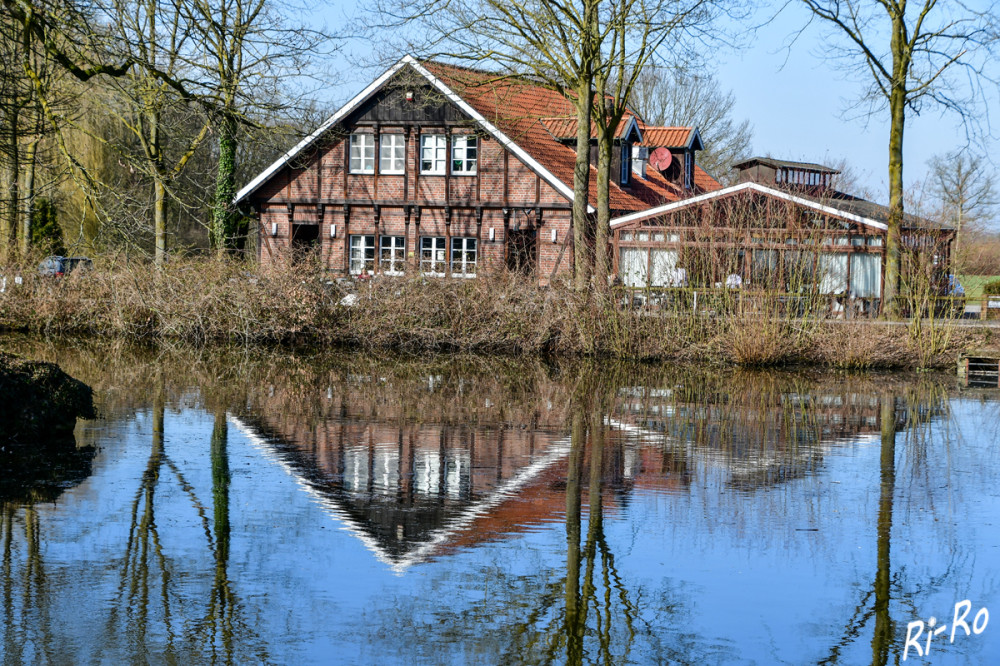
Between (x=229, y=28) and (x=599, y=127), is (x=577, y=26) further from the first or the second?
(x=229, y=28)

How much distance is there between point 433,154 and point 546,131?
438 centimetres

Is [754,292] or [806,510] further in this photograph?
[754,292]

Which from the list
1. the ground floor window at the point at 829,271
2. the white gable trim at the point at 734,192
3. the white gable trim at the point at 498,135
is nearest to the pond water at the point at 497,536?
the ground floor window at the point at 829,271

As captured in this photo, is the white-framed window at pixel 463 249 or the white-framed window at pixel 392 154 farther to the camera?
the white-framed window at pixel 463 249

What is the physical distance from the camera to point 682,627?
6.07 meters

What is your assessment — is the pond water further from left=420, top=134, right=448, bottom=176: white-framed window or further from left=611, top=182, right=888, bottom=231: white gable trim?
left=420, top=134, right=448, bottom=176: white-framed window

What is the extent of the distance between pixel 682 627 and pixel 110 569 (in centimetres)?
337

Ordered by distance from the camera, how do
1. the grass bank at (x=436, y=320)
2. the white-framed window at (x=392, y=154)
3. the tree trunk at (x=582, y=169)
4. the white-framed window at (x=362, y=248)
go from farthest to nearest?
1. the white-framed window at (x=362, y=248)
2. the white-framed window at (x=392, y=154)
3. the tree trunk at (x=582, y=169)
4. the grass bank at (x=436, y=320)

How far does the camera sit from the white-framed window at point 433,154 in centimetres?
3684

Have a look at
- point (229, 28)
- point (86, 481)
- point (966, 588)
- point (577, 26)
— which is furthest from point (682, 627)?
point (577, 26)

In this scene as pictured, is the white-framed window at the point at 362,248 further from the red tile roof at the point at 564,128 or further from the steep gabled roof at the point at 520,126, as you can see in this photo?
the red tile roof at the point at 564,128

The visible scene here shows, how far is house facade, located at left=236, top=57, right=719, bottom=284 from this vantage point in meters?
35.8

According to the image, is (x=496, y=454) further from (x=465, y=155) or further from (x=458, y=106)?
(x=465, y=155)

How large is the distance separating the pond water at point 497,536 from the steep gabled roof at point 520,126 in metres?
18.9
